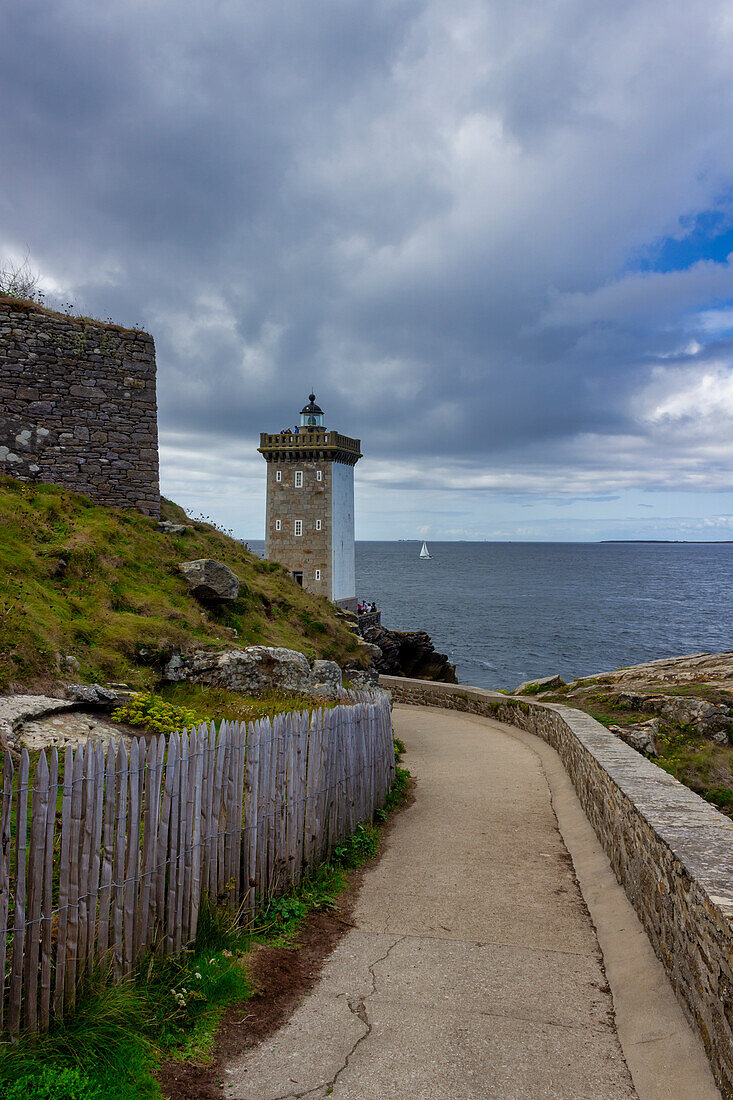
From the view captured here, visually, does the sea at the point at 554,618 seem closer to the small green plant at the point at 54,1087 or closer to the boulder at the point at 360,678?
the boulder at the point at 360,678

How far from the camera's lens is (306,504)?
44.1 meters

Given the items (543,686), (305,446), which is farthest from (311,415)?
(543,686)

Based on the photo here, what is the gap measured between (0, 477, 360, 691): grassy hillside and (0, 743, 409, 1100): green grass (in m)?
4.32

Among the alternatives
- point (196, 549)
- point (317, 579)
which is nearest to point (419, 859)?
point (196, 549)

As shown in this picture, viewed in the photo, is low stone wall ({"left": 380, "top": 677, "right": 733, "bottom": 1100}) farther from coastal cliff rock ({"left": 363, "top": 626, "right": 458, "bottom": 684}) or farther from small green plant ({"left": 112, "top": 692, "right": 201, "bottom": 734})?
coastal cliff rock ({"left": 363, "top": 626, "right": 458, "bottom": 684})

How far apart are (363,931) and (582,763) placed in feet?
14.7

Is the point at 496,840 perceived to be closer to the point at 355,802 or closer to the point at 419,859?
the point at 419,859

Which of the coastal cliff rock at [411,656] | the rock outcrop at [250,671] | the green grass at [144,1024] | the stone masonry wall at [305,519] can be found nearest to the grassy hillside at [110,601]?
the rock outcrop at [250,671]

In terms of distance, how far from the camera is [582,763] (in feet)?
29.6

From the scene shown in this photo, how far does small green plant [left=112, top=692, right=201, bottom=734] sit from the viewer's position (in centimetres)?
812

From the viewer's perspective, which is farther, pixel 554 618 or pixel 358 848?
pixel 554 618

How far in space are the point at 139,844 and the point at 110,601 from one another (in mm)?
7703

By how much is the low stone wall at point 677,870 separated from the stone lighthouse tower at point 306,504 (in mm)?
35849

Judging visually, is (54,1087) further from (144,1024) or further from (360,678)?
(360,678)
